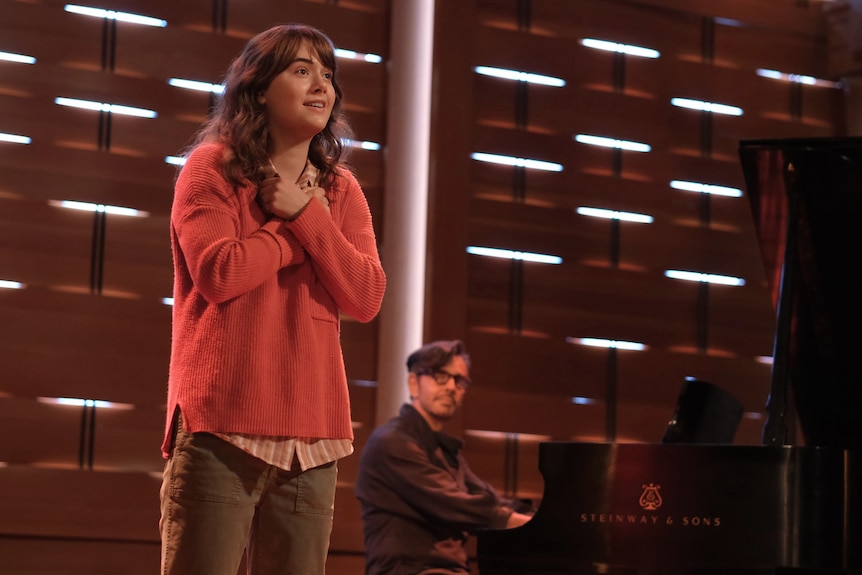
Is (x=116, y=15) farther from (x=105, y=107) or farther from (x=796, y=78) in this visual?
(x=796, y=78)

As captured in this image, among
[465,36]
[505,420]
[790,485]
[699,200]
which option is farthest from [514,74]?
[790,485]

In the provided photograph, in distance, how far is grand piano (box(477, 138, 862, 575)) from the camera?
A: 136 inches

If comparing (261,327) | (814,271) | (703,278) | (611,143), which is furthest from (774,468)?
(611,143)

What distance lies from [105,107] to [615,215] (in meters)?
2.60

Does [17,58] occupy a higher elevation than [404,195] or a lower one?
higher

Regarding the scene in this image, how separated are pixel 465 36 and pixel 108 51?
1.73 m

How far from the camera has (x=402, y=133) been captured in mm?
5336

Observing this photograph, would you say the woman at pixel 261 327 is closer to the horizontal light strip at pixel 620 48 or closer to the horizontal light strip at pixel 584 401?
the horizontal light strip at pixel 584 401

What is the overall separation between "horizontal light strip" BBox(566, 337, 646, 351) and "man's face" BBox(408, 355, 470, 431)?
3.70 feet

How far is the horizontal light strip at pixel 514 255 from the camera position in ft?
17.9

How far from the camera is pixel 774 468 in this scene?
350cm

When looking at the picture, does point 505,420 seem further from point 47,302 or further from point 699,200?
point 47,302

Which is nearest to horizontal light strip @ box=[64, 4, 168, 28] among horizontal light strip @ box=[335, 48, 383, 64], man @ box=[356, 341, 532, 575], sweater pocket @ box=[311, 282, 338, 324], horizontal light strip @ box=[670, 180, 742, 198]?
horizontal light strip @ box=[335, 48, 383, 64]

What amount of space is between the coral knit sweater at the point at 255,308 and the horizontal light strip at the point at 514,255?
11.5ft
